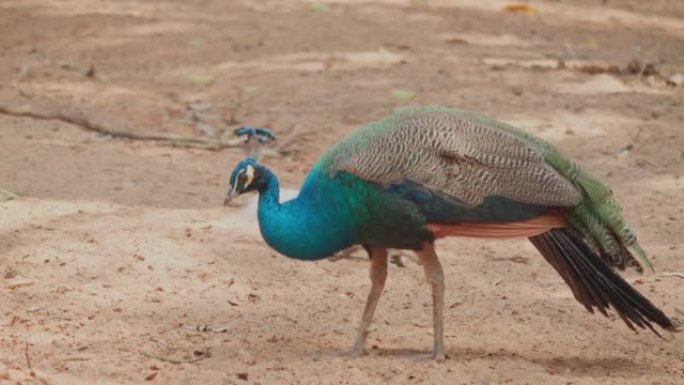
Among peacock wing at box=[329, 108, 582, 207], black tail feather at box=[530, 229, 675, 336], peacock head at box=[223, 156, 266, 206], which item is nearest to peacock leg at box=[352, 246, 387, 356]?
peacock wing at box=[329, 108, 582, 207]

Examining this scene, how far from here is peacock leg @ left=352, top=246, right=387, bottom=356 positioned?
4637mm

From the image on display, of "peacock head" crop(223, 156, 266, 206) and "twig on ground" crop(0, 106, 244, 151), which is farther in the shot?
"twig on ground" crop(0, 106, 244, 151)

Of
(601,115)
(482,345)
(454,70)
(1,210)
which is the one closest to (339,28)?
(454,70)

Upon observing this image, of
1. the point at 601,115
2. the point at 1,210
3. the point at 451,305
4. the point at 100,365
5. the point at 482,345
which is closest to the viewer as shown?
the point at 100,365

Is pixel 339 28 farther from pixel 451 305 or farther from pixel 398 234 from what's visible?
pixel 398 234

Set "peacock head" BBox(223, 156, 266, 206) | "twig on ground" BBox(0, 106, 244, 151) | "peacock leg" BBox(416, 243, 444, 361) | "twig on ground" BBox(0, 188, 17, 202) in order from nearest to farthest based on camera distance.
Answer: "peacock head" BBox(223, 156, 266, 206) < "peacock leg" BBox(416, 243, 444, 361) < "twig on ground" BBox(0, 188, 17, 202) < "twig on ground" BBox(0, 106, 244, 151)

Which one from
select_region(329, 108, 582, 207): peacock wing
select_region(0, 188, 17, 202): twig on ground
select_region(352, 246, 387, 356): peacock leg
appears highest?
select_region(329, 108, 582, 207): peacock wing

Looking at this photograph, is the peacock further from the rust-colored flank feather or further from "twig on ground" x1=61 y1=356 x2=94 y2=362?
"twig on ground" x1=61 y1=356 x2=94 y2=362

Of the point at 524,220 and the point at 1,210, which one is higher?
the point at 524,220

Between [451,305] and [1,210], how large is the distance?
2436mm

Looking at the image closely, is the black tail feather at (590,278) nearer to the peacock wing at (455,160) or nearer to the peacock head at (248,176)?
the peacock wing at (455,160)

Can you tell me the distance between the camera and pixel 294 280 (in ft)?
17.9

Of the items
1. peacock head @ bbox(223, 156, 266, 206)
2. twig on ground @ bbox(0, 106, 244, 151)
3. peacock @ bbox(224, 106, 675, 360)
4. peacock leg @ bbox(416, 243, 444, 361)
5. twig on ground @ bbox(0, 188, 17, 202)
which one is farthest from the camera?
twig on ground @ bbox(0, 106, 244, 151)

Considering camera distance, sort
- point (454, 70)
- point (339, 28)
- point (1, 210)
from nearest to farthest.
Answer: point (1, 210) → point (454, 70) → point (339, 28)
